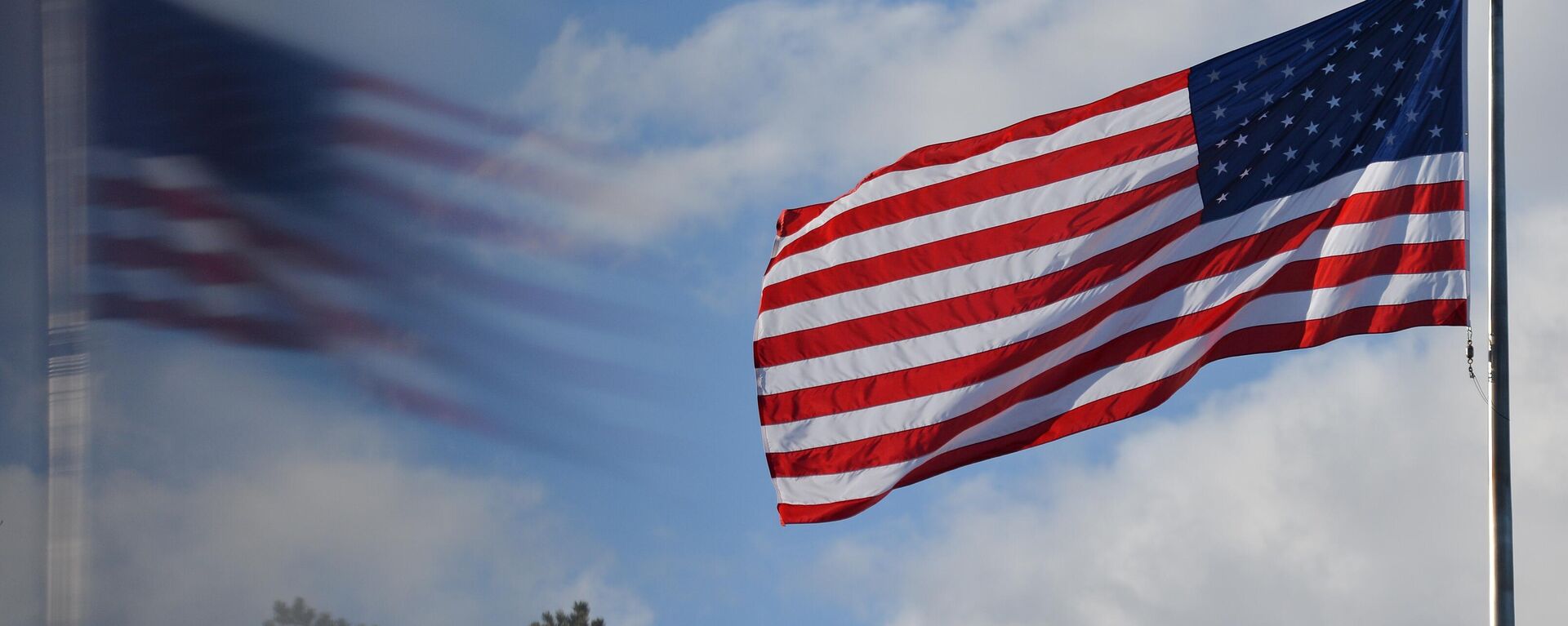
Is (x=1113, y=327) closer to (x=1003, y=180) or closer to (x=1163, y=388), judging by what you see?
(x=1163, y=388)

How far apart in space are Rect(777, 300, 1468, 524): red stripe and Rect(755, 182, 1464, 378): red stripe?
66 cm

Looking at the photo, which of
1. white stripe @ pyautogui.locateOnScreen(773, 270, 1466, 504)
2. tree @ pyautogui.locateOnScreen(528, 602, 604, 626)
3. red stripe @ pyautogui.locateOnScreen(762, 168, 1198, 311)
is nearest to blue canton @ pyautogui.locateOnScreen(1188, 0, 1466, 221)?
red stripe @ pyautogui.locateOnScreen(762, 168, 1198, 311)

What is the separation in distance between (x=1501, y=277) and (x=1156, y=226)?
2704 mm

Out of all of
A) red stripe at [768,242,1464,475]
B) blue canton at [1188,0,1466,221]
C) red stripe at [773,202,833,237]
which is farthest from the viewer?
red stripe at [773,202,833,237]

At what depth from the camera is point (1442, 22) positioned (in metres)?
12.6

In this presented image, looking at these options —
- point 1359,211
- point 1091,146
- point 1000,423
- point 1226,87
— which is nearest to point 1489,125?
point 1359,211

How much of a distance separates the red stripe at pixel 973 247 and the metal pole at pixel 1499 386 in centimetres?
230

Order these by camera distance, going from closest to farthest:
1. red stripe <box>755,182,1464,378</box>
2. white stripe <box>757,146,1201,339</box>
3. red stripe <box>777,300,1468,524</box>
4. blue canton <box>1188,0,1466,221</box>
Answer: red stripe <box>777,300,1468,524</box>
red stripe <box>755,182,1464,378</box>
blue canton <box>1188,0,1466,221</box>
white stripe <box>757,146,1201,339</box>

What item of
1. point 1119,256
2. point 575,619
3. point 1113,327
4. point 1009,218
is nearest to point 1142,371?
point 1113,327

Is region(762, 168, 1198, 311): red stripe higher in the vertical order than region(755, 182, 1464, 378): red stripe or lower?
higher

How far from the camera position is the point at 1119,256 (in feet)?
42.6

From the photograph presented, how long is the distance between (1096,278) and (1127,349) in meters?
0.67

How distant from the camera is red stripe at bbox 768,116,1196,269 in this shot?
43.0ft

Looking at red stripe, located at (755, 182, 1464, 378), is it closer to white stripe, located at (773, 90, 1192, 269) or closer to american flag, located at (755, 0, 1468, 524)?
american flag, located at (755, 0, 1468, 524)
